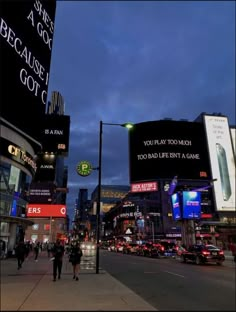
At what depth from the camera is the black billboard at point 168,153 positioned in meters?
95.1

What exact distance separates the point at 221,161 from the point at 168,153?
48.3 ft

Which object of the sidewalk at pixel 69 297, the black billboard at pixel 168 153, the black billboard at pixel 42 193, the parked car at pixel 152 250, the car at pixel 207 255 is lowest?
the sidewalk at pixel 69 297

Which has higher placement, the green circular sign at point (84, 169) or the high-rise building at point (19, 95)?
the high-rise building at point (19, 95)

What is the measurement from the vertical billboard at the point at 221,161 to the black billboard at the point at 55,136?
4750 centimetres

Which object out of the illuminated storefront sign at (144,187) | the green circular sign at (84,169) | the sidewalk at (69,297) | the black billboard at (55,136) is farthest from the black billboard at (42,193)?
the sidewalk at (69,297)

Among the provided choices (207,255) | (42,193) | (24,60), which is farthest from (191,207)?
(42,193)

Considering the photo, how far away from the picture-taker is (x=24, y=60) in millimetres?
26281

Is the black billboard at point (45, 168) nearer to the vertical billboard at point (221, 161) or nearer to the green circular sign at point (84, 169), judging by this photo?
the green circular sign at point (84, 169)

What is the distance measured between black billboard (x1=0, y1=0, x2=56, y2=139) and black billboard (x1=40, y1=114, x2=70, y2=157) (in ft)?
99.2

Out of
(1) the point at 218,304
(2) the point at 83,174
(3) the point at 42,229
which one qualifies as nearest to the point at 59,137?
(2) the point at 83,174

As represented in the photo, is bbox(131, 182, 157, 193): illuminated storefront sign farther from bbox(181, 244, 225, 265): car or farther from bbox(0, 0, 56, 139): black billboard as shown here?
bbox(0, 0, 56, 139): black billboard

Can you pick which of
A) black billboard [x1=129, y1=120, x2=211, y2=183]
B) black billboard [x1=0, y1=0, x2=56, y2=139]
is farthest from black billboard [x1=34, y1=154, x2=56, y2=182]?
black billboard [x1=129, y1=120, x2=211, y2=183]

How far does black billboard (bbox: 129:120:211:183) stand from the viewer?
312 ft

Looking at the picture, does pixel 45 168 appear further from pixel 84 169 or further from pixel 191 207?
pixel 84 169
